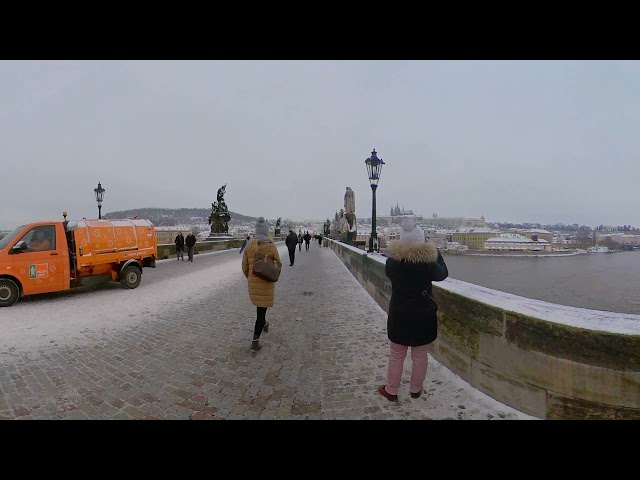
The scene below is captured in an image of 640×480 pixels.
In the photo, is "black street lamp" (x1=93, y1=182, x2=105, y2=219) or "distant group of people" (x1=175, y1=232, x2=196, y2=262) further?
"black street lamp" (x1=93, y1=182, x2=105, y2=219)

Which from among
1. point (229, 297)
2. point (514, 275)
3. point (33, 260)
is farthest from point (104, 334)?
point (514, 275)

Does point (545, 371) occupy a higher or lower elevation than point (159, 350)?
higher

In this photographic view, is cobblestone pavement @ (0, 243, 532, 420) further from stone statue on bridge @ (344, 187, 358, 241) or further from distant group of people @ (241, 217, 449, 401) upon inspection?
stone statue on bridge @ (344, 187, 358, 241)

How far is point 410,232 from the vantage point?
9.52 ft

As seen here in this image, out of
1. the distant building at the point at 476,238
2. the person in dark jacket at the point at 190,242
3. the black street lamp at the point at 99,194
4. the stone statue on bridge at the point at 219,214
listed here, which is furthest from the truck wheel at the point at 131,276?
the distant building at the point at 476,238

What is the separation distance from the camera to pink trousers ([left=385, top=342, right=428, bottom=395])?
9.48 ft

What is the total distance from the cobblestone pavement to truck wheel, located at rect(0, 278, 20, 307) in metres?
0.75

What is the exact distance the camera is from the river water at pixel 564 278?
27.4 m

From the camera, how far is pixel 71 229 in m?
7.32

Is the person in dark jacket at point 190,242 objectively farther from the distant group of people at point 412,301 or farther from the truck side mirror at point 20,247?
the distant group of people at point 412,301

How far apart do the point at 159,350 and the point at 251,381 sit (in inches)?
68.4

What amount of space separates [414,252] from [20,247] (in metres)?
8.54

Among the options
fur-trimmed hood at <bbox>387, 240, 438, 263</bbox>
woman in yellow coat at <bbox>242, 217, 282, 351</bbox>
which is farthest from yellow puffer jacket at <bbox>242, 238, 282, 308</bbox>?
fur-trimmed hood at <bbox>387, 240, 438, 263</bbox>
